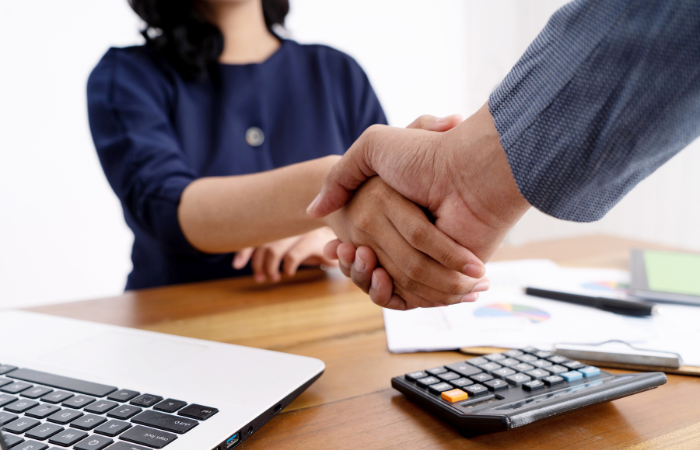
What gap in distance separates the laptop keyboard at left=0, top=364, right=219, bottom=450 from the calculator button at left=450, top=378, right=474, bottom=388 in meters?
0.19

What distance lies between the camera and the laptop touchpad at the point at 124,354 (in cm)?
44

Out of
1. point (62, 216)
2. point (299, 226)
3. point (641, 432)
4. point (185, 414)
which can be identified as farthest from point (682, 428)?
point (62, 216)

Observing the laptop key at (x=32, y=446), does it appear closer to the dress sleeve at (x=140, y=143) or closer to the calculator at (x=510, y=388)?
the calculator at (x=510, y=388)

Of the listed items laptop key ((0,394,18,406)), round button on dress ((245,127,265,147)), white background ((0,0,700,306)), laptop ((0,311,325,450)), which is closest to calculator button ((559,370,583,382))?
laptop ((0,311,325,450))

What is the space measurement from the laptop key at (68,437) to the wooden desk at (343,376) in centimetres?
11

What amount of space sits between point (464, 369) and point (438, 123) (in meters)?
0.26

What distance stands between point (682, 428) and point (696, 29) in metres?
0.28

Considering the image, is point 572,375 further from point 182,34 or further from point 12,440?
point 182,34

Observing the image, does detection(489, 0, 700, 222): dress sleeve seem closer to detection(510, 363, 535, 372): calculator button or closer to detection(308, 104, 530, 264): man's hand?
detection(308, 104, 530, 264): man's hand

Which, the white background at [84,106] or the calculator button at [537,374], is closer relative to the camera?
the calculator button at [537,374]

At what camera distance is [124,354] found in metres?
0.48

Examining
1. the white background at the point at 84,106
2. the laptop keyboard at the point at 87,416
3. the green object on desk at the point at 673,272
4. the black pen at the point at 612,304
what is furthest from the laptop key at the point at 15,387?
the white background at the point at 84,106

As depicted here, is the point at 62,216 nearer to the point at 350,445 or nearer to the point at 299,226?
the point at 299,226

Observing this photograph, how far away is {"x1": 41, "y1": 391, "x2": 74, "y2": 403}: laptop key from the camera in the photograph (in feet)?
1.22
